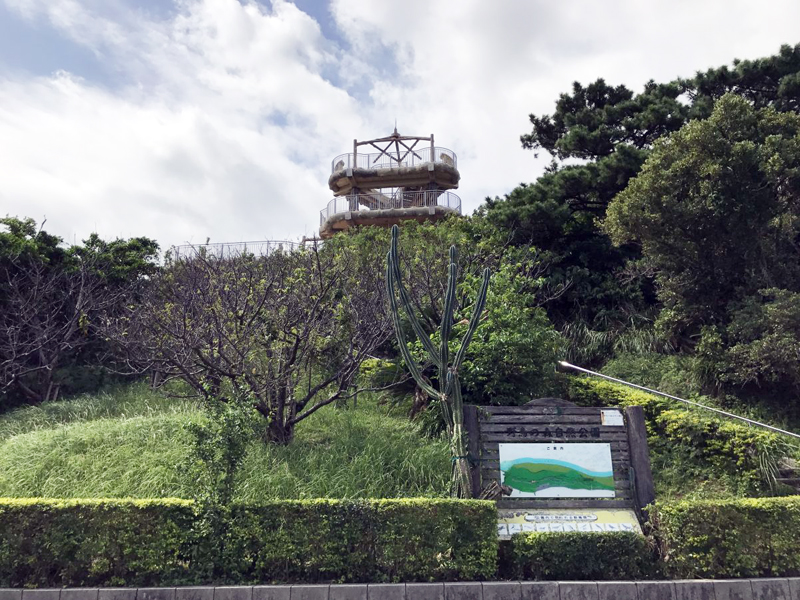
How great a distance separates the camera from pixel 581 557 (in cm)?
521

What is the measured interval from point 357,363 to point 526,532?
3.46 meters

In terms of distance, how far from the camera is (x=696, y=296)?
1039cm

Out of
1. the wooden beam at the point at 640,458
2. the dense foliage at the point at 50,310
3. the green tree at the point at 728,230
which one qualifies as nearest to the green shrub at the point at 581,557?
the wooden beam at the point at 640,458

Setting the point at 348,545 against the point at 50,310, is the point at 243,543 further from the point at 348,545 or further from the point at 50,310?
the point at 50,310

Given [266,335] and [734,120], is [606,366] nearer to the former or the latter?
[734,120]

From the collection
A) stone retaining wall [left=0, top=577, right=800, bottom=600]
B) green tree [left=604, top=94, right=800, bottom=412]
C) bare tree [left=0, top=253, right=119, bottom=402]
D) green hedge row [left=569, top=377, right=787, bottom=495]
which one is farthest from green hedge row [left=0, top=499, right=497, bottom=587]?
bare tree [left=0, top=253, right=119, bottom=402]

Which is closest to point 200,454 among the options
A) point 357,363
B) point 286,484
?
point 286,484

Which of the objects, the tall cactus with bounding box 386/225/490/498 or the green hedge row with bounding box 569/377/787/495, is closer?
the tall cactus with bounding box 386/225/490/498

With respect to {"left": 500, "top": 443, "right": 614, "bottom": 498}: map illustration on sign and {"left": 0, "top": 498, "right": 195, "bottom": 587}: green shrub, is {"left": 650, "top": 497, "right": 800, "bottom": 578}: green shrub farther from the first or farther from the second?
{"left": 0, "top": 498, "right": 195, "bottom": 587}: green shrub

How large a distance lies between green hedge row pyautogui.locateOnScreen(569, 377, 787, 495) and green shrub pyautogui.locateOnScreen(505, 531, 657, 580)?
2334 mm

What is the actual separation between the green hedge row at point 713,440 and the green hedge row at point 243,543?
12.2 feet

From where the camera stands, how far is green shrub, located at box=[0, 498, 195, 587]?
5113 mm

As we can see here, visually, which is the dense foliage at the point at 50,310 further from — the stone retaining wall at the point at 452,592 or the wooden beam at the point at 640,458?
the wooden beam at the point at 640,458

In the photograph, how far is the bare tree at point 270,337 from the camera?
301 inches
